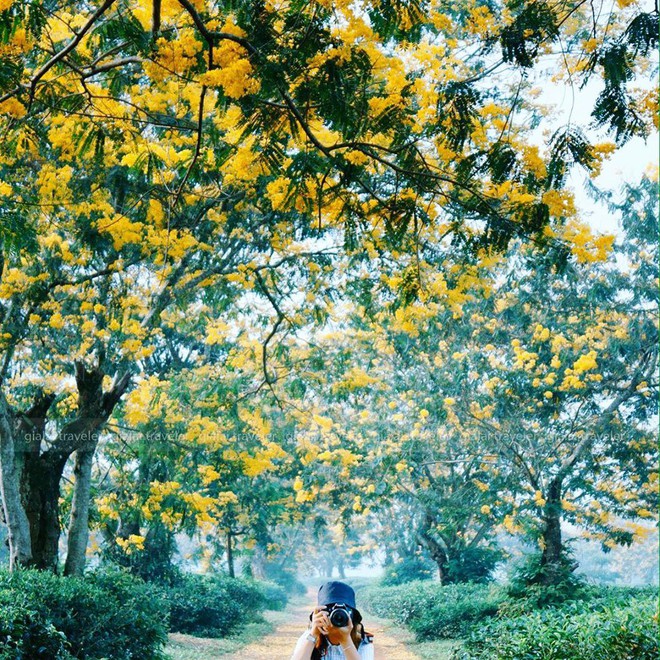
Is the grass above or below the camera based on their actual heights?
below

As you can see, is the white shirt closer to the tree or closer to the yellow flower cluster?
the tree

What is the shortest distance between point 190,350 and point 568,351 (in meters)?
7.53

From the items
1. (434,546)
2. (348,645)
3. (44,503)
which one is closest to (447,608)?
(434,546)

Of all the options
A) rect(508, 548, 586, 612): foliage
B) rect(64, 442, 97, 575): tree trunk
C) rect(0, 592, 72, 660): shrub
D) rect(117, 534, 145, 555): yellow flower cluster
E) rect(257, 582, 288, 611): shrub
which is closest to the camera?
rect(0, 592, 72, 660): shrub

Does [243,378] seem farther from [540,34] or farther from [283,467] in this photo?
[283,467]

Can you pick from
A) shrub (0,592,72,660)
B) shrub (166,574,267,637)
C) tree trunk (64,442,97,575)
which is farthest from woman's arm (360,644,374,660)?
shrub (166,574,267,637)

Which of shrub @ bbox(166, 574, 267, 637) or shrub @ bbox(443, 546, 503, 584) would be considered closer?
shrub @ bbox(166, 574, 267, 637)

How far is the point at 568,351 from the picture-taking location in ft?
31.8

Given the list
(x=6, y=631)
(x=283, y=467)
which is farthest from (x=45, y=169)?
(x=283, y=467)

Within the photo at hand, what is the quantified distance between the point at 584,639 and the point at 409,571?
18477 mm

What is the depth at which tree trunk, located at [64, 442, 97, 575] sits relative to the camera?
7.32 m

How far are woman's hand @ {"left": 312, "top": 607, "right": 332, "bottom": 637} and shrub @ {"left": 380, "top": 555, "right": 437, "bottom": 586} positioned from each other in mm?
20332

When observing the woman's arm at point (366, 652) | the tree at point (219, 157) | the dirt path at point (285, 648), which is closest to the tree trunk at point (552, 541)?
the dirt path at point (285, 648)

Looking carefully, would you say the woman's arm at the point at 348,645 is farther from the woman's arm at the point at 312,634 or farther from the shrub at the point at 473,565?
the shrub at the point at 473,565
